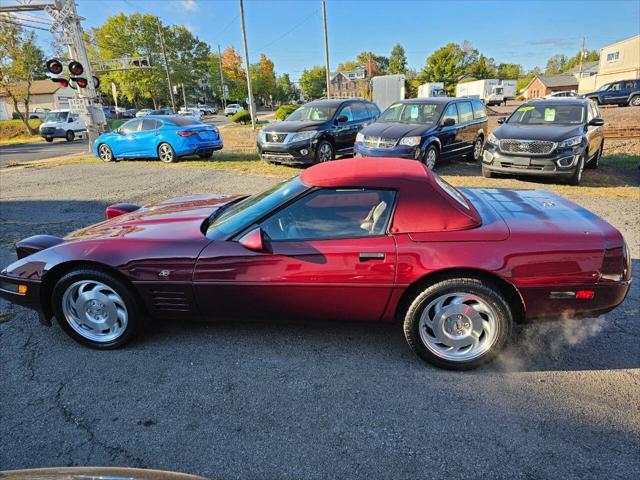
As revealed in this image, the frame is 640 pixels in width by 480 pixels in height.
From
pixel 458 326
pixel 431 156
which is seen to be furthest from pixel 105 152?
pixel 458 326

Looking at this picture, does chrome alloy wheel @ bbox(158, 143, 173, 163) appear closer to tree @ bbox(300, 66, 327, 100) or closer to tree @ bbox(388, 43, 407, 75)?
tree @ bbox(300, 66, 327, 100)

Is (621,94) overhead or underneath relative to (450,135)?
overhead

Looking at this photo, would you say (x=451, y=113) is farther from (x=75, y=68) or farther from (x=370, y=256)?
(x=75, y=68)

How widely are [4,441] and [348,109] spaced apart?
10.7m

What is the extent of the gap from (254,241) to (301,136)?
8106 millimetres

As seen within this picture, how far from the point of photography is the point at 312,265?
9.01 ft

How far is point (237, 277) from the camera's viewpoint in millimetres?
2824

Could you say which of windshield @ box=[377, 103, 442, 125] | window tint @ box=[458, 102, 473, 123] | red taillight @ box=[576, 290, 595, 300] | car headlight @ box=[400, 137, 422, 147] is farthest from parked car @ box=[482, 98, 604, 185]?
red taillight @ box=[576, 290, 595, 300]

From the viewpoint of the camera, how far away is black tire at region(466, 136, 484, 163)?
36.9 ft

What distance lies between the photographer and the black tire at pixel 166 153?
40.3 feet

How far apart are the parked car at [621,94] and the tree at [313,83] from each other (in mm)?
70078

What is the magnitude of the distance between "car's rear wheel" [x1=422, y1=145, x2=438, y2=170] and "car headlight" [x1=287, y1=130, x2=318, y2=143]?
2892 mm

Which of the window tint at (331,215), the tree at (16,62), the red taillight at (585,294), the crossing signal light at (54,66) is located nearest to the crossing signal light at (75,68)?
the crossing signal light at (54,66)

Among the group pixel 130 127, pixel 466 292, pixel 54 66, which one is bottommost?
pixel 466 292
